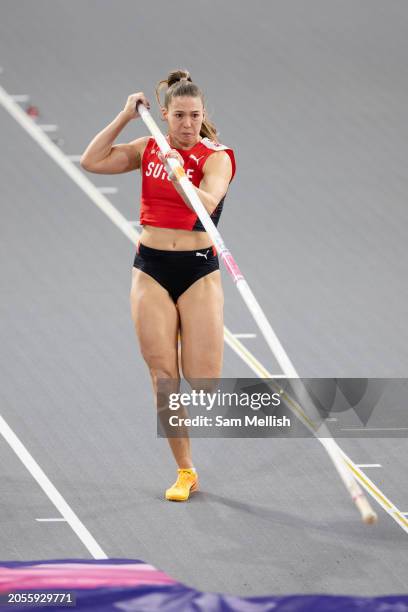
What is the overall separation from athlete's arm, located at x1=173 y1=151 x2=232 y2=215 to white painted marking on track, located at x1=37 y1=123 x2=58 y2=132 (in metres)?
6.37

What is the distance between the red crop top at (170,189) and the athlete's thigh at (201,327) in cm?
31

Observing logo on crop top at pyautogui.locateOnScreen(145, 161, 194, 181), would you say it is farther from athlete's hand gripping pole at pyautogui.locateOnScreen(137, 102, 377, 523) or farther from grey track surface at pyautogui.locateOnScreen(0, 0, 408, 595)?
grey track surface at pyautogui.locateOnScreen(0, 0, 408, 595)

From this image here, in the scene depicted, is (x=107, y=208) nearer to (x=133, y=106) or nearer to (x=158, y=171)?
(x=133, y=106)

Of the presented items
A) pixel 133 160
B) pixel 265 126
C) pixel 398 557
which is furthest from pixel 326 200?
pixel 398 557

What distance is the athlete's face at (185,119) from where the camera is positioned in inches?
247

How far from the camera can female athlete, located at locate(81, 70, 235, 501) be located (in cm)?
640

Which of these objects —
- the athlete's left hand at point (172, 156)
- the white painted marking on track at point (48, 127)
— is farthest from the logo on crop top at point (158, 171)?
the white painted marking on track at point (48, 127)

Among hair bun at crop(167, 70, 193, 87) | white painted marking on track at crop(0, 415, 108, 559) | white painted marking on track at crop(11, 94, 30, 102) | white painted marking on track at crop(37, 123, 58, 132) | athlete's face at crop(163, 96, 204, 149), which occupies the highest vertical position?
hair bun at crop(167, 70, 193, 87)

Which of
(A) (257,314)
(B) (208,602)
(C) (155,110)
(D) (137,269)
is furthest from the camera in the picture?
(C) (155,110)

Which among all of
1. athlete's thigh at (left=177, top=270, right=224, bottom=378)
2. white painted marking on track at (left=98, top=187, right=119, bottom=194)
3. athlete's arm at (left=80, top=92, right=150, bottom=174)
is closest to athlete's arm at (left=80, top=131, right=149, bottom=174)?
athlete's arm at (left=80, top=92, right=150, bottom=174)

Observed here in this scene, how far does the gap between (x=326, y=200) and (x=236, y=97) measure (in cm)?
237

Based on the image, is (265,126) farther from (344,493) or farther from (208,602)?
(208,602)

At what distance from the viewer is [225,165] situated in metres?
6.38

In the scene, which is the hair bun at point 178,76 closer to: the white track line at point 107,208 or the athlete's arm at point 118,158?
the athlete's arm at point 118,158
